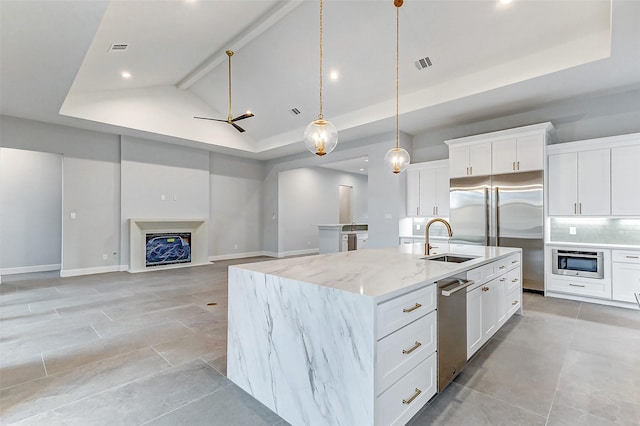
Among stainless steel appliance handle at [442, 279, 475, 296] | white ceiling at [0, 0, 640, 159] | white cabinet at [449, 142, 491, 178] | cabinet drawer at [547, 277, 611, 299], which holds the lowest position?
cabinet drawer at [547, 277, 611, 299]

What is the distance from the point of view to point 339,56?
5.05m

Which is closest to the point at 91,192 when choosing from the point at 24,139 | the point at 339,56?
the point at 24,139

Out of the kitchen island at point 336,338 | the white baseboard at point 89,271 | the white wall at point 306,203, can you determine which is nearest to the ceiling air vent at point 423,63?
the kitchen island at point 336,338

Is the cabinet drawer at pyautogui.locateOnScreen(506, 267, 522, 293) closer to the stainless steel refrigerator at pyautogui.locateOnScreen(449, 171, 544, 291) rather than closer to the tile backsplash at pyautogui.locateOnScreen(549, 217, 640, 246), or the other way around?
the stainless steel refrigerator at pyautogui.locateOnScreen(449, 171, 544, 291)

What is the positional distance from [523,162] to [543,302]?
2187mm

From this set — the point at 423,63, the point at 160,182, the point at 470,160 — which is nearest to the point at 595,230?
the point at 470,160

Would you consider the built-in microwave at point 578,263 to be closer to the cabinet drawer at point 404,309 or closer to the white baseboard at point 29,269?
the cabinet drawer at point 404,309

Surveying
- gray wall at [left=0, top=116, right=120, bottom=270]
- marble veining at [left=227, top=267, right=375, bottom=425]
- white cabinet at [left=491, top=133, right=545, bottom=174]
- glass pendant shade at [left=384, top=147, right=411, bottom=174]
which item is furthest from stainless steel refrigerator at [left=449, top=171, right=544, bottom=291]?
gray wall at [left=0, top=116, right=120, bottom=270]

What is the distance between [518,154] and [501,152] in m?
0.26

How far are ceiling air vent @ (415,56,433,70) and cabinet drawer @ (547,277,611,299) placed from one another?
3838 mm

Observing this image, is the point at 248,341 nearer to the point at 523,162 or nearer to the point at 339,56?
the point at 339,56

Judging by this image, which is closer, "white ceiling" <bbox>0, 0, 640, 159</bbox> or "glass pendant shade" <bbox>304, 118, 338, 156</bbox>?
"glass pendant shade" <bbox>304, 118, 338, 156</bbox>

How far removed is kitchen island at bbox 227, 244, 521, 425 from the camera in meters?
1.44

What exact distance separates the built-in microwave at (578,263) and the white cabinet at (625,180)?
69cm
